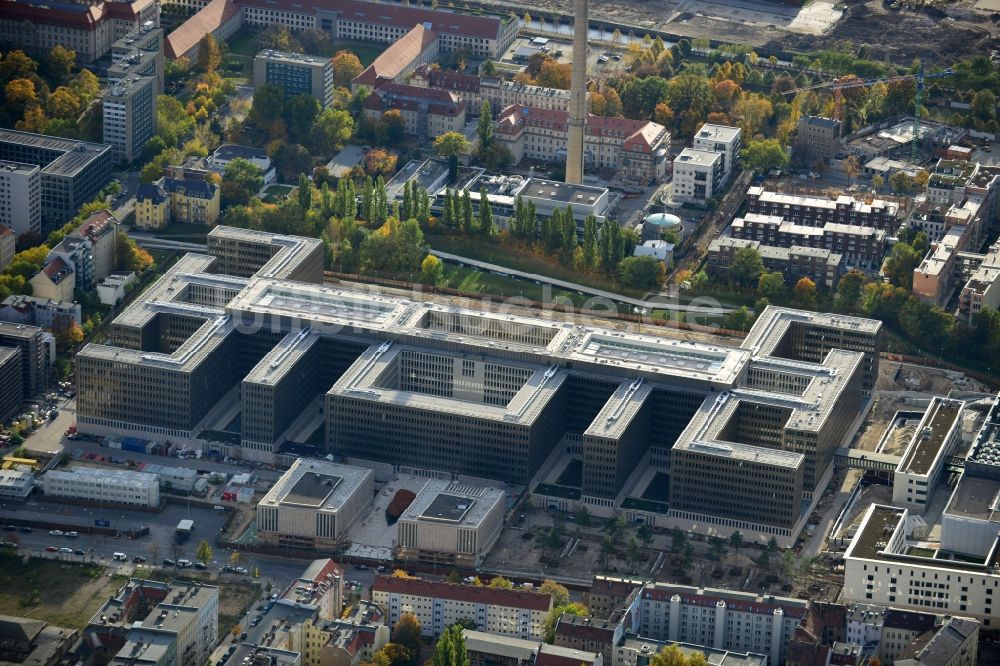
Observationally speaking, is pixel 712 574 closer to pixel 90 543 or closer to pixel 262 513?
pixel 262 513

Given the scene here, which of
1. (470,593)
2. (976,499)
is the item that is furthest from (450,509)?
(976,499)

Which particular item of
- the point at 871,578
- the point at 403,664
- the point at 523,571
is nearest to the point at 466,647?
the point at 403,664

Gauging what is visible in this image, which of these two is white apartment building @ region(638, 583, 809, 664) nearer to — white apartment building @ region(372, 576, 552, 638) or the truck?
white apartment building @ region(372, 576, 552, 638)

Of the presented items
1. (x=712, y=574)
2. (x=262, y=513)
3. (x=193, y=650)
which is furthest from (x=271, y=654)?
(x=712, y=574)

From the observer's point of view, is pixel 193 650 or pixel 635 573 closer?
pixel 193 650

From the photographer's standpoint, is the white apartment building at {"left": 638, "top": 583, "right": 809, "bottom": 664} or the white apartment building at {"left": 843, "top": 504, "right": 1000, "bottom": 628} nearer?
the white apartment building at {"left": 638, "top": 583, "right": 809, "bottom": 664}

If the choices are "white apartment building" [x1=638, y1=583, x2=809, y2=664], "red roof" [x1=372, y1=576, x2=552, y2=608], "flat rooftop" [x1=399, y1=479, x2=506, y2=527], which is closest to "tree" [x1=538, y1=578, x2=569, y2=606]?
"red roof" [x1=372, y1=576, x2=552, y2=608]

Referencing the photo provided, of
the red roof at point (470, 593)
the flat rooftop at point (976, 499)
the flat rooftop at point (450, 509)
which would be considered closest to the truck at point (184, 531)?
the flat rooftop at point (450, 509)
